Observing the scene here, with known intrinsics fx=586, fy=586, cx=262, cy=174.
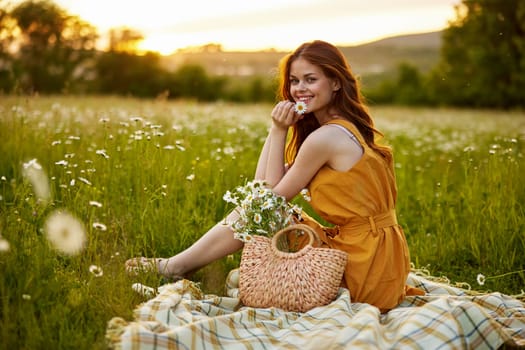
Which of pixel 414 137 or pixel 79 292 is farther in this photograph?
pixel 414 137

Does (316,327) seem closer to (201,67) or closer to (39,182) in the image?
(39,182)

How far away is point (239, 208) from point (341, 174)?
0.71 m

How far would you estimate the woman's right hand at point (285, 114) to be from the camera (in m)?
3.62

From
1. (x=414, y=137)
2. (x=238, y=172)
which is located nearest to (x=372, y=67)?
(x=414, y=137)

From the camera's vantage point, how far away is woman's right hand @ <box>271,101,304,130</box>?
3623mm

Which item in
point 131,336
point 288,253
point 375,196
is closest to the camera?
point 131,336

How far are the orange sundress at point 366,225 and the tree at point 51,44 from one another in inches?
1288

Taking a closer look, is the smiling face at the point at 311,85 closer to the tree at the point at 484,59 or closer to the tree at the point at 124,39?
the tree at the point at 484,59

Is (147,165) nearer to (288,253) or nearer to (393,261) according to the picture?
(288,253)

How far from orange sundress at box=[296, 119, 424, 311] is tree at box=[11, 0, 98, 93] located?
32.7 metres

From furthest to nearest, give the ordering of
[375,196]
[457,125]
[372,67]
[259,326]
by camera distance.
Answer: [372,67] < [457,125] < [375,196] < [259,326]

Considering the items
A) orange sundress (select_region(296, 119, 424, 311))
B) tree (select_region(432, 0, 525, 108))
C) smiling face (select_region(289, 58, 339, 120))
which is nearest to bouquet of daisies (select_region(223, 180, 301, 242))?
orange sundress (select_region(296, 119, 424, 311))

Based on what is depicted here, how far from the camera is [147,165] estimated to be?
4.60 meters

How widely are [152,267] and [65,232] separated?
0.60 m
